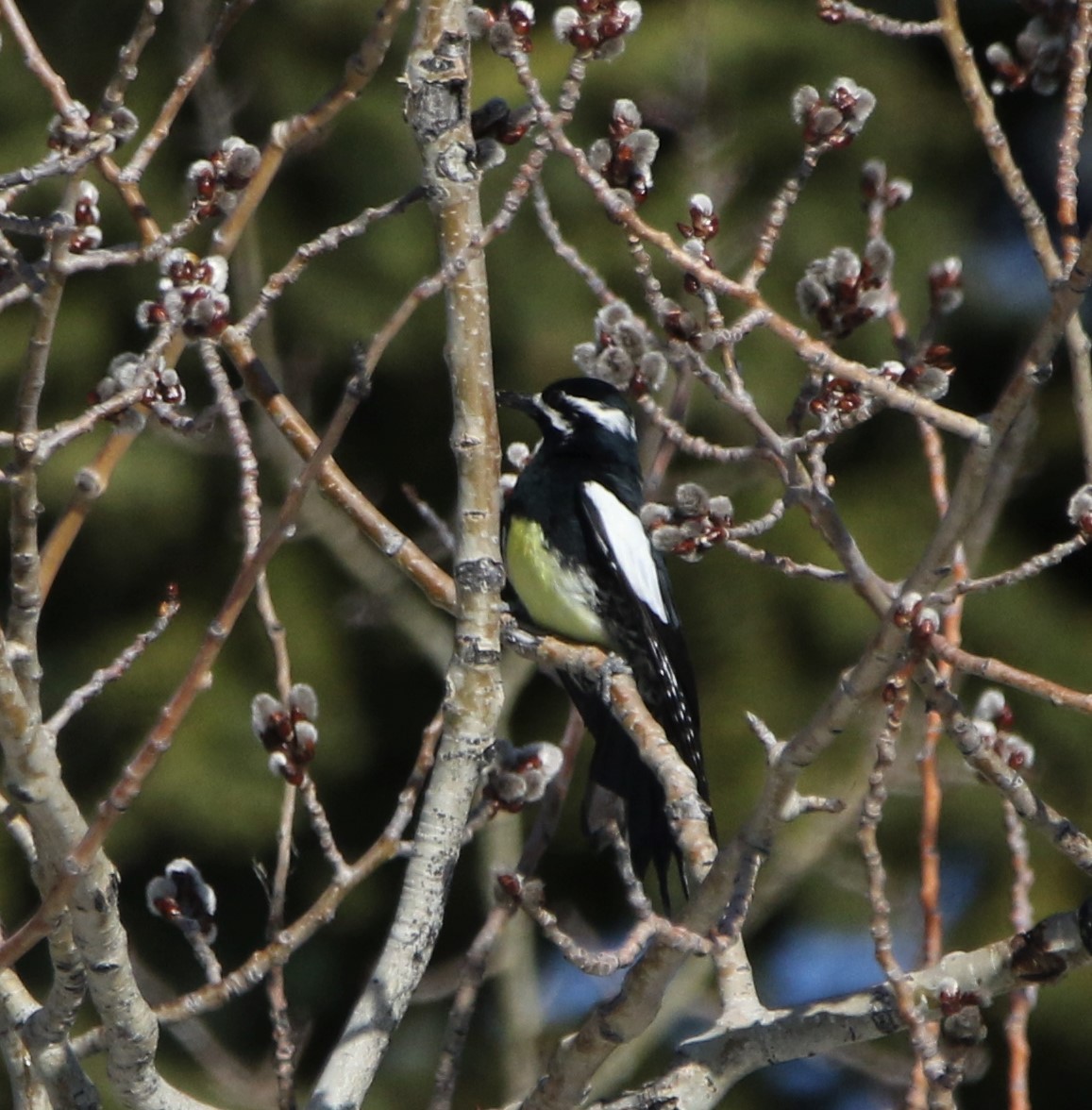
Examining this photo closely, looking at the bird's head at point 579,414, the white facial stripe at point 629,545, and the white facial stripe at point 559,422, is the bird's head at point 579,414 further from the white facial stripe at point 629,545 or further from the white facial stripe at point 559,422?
the white facial stripe at point 629,545

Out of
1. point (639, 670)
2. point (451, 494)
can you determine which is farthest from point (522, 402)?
point (451, 494)

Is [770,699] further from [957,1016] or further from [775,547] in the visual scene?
[957,1016]

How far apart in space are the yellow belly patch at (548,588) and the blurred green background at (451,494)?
90cm

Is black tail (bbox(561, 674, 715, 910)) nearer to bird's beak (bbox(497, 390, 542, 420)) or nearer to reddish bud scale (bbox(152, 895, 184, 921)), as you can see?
bird's beak (bbox(497, 390, 542, 420))

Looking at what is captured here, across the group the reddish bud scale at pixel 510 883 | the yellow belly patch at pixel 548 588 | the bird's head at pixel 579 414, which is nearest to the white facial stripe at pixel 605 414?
the bird's head at pixel 579 414

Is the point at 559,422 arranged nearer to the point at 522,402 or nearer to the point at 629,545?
the point at 522,402

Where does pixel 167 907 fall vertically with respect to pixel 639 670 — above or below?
below

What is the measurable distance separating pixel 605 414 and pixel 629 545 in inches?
20.5

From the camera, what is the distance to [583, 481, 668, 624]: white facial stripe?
4.16m

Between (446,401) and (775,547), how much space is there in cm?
141

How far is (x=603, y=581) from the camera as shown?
13.9ft

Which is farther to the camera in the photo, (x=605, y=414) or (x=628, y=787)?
(x=605, y=414)

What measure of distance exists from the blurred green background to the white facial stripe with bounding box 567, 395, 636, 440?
2.20ft

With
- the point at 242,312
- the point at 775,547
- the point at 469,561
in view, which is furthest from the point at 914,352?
the point at 242,312
